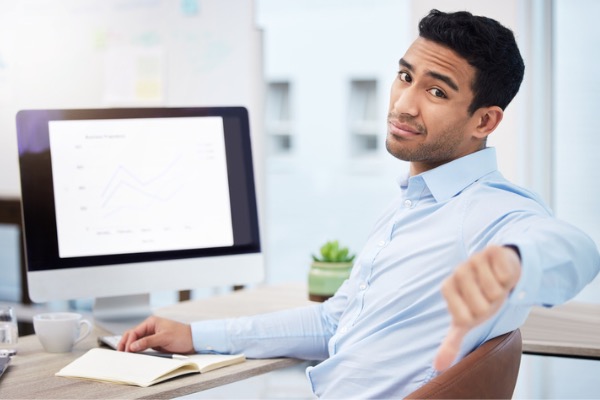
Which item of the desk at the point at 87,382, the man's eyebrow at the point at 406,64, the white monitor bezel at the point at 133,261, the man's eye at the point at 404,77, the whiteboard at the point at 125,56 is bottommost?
the desk at the point at 87,382

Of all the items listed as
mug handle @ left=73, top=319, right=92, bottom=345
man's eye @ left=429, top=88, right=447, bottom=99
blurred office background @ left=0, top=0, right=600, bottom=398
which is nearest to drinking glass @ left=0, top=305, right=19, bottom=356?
mug handle @ left=73, top=319, right=92, bottom=345

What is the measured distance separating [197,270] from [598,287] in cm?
150

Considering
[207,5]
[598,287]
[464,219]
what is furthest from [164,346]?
[207,5]

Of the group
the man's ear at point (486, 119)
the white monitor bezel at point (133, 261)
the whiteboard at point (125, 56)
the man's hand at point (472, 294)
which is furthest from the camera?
the whiteboard at point (125, 56)

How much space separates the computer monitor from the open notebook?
0.27m

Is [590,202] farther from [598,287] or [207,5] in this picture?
[207,5]

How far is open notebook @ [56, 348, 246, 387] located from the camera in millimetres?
1489

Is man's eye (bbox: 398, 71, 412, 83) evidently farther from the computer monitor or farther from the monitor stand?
the monitor stand

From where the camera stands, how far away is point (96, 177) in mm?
1877

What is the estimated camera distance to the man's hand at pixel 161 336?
5.45 ft

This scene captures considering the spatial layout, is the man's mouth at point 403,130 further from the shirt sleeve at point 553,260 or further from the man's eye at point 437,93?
the shirt sleeve at point 553,260

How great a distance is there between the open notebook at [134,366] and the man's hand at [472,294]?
67 centimetres

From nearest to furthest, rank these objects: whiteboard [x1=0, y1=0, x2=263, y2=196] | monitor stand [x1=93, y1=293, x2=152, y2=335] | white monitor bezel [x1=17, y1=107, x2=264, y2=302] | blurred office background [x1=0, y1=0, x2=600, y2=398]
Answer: white monitor bezel [x1=17, y1=107, x2=264, y2=302] → monitor stand [x1=93, y1=293, x2=152, y2=335] → blurred office background [x1=0, y1=0, x2=600, y2=398] → whiteboard [x1=0, y1=0, x2=263, y2=196]

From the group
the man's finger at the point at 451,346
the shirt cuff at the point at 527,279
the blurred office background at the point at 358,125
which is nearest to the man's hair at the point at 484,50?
the shirt cuff at the point at 527,279
